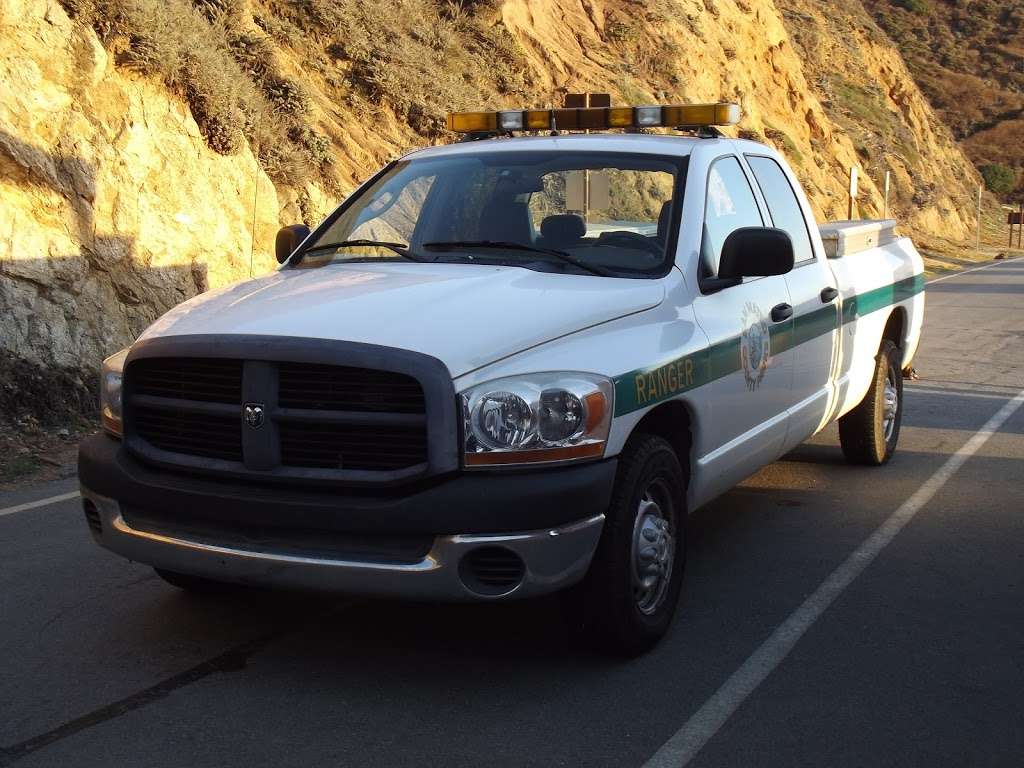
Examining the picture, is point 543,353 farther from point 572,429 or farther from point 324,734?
point 324,734

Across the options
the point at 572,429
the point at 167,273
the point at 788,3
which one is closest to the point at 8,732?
the point at 572,429

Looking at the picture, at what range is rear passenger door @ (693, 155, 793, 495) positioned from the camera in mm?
5215

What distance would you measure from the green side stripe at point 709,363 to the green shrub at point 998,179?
66686 millimetres

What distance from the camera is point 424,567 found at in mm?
4066

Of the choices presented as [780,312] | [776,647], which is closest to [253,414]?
[776,647]

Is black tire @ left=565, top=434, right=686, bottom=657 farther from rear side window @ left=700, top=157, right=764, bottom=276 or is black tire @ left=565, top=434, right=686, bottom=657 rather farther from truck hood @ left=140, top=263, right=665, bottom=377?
rear side window @ left=700, top=157, right=764, bottom=276

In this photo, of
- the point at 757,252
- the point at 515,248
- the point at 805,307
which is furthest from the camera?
the point at 805,307

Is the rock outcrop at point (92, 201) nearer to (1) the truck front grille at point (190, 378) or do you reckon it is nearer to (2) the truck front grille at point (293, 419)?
(1) the truck front grille at point (190, 378)

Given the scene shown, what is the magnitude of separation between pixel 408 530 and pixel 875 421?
4415 millimetres

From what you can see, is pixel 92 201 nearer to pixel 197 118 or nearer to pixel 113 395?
pixel 197 118

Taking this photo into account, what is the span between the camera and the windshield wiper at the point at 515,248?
513cm

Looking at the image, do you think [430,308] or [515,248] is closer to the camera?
[430,308]

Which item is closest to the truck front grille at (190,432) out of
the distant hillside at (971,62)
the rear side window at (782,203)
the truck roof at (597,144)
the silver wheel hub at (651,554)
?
the silver wheel hub at (651,554)

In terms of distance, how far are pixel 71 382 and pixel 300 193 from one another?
17.3 feet
